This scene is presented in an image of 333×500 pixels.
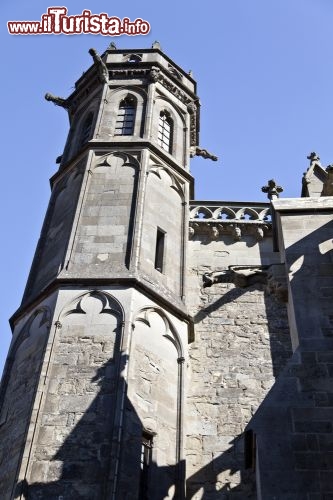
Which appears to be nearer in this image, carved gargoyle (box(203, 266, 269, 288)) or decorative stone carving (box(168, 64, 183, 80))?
carved gargoyle (box(203, 266, 269, 288))

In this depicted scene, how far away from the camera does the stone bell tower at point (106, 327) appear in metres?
7.94

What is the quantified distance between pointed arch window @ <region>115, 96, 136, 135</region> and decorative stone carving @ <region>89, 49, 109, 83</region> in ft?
3.16

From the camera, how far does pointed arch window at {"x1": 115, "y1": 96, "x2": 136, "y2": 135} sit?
45.6 feet

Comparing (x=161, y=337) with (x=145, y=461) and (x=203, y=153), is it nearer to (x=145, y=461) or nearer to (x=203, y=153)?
(x=145, y=461)

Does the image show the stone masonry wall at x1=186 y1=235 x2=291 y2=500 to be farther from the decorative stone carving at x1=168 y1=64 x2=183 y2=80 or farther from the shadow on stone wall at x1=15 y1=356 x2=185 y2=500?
the decorative stone carving at x1=168 y1=64 x2=183 y2=80

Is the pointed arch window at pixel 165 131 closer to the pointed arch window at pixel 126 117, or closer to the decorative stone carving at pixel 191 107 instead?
the pointed arch window at pixel 126 117

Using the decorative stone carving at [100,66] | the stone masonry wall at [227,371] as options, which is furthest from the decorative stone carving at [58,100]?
the stone masonry wall at [227,371]

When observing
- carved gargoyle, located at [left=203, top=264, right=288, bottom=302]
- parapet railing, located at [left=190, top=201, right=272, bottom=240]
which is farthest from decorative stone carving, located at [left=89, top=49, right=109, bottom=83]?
carved gargoyle, located at [left=203, top=264, right=288, bottom=302]

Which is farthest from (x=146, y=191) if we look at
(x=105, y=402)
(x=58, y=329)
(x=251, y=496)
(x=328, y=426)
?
(x=328, y=426)

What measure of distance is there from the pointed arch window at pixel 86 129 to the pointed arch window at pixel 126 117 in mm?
717

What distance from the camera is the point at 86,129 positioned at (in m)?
14.9

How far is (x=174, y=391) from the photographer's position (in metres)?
9.34

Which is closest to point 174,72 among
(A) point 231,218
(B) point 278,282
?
(A) point 231,218

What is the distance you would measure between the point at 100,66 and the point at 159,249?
609cm
